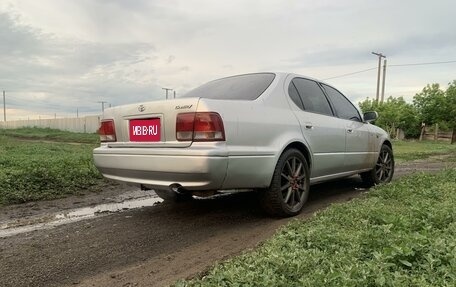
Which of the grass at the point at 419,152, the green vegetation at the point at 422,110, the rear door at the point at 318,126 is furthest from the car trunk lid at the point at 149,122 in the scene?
the green vegetation at the point at 422,110

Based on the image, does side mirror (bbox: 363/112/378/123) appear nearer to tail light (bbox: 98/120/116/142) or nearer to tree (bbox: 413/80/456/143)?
tail light (bbox: 98/120/116/142)

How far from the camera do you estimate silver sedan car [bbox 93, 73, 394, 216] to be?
3.60 m

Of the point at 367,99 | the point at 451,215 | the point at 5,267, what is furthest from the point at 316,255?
the point at 367,99

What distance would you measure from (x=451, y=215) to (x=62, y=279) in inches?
120

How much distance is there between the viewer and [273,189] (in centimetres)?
411

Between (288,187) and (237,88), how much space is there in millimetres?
1215

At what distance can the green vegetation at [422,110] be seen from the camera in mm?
35844

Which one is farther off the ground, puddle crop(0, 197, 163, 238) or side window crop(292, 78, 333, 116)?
side window crop(292, 78, 333, 116)

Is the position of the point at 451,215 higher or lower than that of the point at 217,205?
higher

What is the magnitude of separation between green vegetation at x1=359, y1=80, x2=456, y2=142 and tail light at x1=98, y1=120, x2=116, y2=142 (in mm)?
34494

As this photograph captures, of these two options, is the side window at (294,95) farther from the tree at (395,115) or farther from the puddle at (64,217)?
the tree at (395,115)

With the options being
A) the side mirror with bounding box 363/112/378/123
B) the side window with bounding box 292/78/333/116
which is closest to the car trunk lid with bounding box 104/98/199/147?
the side window with bounding box 292/78/333/116

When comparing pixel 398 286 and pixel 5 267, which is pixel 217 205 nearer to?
pixel 5 267

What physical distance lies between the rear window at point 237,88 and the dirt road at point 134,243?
1.29m
